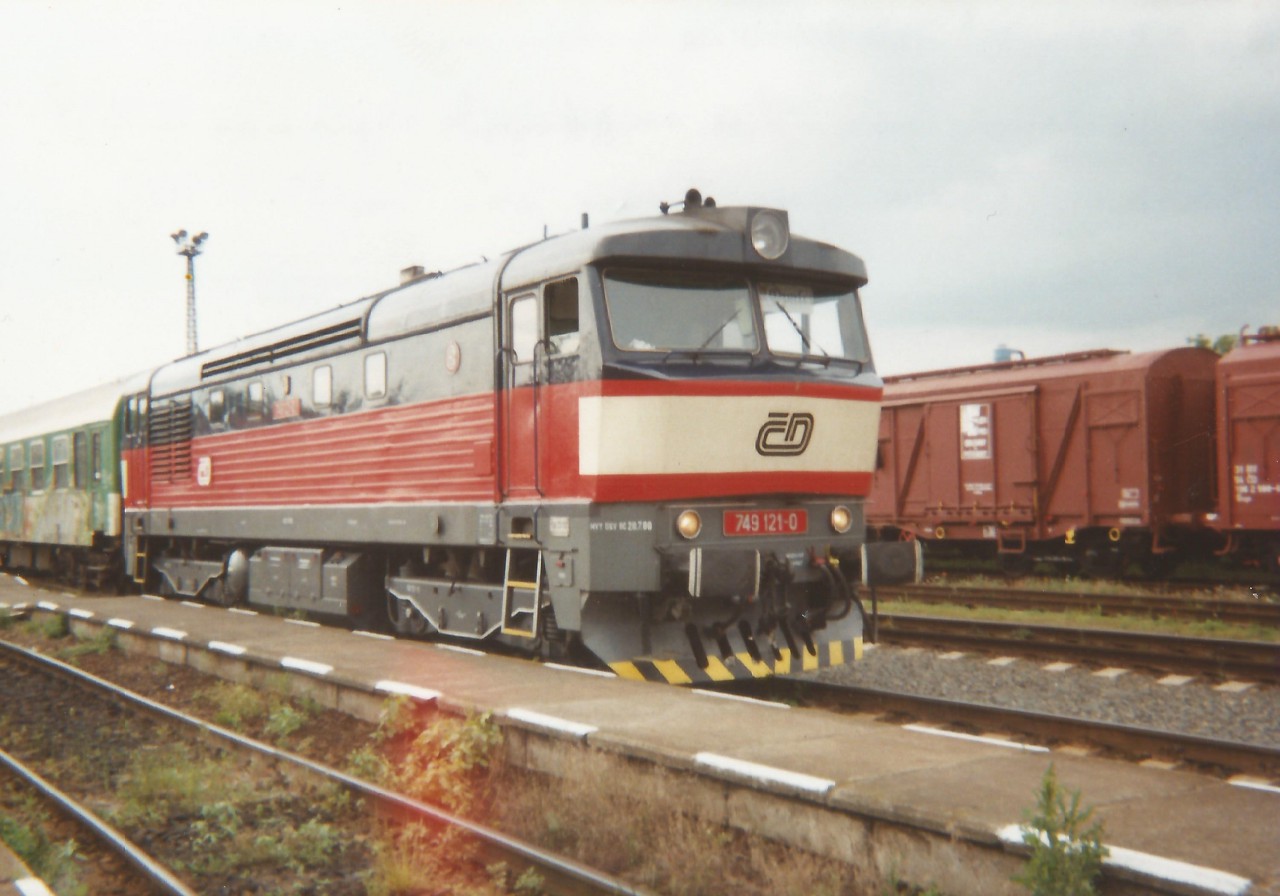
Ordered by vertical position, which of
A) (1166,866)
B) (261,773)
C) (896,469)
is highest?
(896,469)

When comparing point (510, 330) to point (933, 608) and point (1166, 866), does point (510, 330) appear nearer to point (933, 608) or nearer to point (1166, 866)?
point (1166, 866)

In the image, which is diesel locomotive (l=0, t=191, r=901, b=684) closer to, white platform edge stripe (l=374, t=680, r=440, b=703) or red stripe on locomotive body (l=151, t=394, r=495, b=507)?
red stripe on locomotive body (l=151, t=394, r=495, b=507)

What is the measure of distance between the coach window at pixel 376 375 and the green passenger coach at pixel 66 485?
8423 mm

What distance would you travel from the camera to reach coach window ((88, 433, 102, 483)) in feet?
60.0

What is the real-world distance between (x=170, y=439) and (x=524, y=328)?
29.3 feet

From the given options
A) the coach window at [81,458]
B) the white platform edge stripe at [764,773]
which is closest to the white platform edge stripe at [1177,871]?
the white platform edge stripe at [764,773]

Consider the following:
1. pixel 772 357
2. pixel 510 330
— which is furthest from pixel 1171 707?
pixel 510 330

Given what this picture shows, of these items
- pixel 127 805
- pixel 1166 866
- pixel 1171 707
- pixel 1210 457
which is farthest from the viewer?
pixel 1210 457

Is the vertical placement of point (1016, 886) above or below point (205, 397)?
below

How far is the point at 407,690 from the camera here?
25.5ft

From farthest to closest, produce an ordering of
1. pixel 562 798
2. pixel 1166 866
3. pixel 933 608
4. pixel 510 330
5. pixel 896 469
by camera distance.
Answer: pixel 896 469, pixel 933 608, pixel 510 330, pixel 562 798, pixel 1166 866

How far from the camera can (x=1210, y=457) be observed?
16.9m

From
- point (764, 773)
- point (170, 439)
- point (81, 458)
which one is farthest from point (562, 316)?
point (81, 458)

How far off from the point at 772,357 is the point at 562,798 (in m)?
3.87
